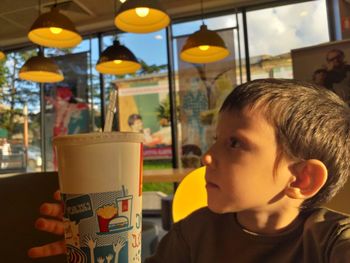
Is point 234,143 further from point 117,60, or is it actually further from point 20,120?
point 20,120

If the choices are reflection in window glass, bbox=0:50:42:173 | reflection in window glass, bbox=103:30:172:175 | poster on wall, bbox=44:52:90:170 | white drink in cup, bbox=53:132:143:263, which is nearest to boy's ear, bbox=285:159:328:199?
white drink in cup, bbox=53:132:143:263

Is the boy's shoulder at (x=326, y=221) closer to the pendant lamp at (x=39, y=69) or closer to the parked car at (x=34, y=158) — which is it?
the pendant lamp at (x=39, y=69)

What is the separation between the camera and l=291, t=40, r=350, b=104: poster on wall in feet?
17.2

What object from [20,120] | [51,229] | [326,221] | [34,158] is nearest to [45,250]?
[51,229]

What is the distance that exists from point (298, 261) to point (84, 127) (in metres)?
7.24

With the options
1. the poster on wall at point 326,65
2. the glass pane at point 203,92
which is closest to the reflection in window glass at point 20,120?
the glass pane at point 203,92

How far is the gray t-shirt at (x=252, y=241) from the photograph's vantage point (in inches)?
25.8

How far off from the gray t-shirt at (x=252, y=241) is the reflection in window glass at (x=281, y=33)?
573cm

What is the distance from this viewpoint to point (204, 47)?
4.44 meters

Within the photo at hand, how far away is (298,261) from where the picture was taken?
2.46 ft

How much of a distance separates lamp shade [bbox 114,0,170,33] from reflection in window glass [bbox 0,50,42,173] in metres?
5.09

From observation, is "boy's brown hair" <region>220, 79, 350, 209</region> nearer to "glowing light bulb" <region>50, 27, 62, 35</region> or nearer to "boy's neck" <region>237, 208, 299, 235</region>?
"boy's neck" <region>237, 208, 299, 235</region>

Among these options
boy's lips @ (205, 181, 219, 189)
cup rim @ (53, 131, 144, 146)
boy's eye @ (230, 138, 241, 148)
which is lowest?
boy's lips @ (205, 181, 219, 189)

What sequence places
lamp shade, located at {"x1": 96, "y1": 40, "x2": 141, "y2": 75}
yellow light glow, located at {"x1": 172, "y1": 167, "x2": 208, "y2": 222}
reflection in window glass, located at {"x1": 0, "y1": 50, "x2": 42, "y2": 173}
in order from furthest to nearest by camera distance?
reflection in window glass, located at {"x1": 0, "y1": 50, "x2": 42, "y2": 173} < lamp shade, located at {"x1": 96, "y1": 40, "x2": 141, "y2": 75} < yellow light glow, located at {"x1": 172, "y1": 167, "x2": 208, "y2": 222}
